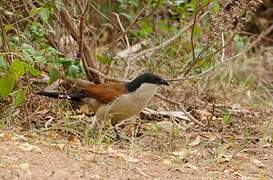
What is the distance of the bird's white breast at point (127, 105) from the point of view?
17.4 feet

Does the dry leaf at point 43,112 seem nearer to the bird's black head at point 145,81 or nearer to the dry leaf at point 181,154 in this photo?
the bird's black head at point 145,81

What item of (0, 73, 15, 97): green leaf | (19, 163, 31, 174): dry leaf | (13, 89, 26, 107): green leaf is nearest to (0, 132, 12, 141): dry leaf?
(0, 73, 15, 97): green leaf

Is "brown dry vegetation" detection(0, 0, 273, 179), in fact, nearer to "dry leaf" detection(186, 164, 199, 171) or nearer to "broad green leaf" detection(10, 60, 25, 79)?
"dry leaf" detection(186, 164, 199, 171)

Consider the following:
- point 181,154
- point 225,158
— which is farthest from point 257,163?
point 181,154

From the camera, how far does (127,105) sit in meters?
5.32

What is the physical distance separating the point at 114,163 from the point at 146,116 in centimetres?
185

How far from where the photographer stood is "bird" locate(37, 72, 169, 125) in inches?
209

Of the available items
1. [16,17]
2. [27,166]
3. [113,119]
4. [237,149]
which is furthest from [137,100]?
[27,166]

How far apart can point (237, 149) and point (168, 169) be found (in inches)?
39.5

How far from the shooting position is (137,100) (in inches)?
209

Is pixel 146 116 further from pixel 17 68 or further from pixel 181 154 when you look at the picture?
pixel 17 68

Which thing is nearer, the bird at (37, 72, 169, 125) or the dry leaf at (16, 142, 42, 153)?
the dry leaf at (16, 142, 42, 153)

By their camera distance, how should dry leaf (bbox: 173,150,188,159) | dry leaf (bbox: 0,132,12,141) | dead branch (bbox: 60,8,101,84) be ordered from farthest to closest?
dead branch (bbox: 60,8,101,84), dry leaf (bbox: 173,150,188,159), dry leaf (bbox: 0,132,12,141)

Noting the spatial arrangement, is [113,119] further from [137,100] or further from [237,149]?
[237,149]
